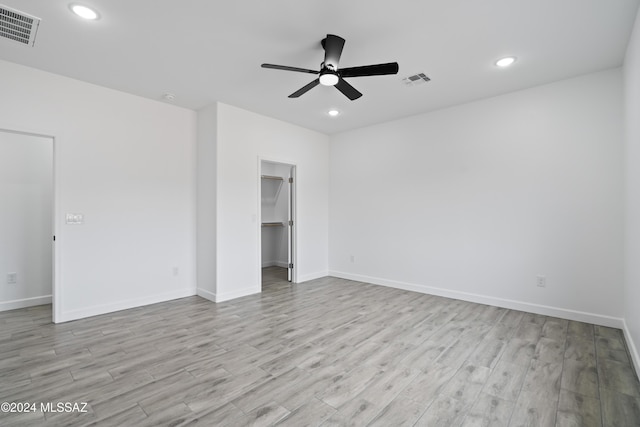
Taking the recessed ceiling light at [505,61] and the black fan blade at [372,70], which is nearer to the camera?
the black fan blade at [372,70]

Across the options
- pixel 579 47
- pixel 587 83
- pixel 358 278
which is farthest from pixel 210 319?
pixel 587 83

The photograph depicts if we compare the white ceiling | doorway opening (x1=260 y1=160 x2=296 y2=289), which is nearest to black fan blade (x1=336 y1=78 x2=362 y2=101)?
the white ceiling

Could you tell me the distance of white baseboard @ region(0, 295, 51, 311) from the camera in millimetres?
3924

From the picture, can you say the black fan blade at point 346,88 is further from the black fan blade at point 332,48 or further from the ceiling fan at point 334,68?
the black fan blade at point 332,48

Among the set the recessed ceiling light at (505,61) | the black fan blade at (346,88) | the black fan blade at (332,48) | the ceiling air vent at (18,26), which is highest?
the recessed ceiling light at (505,61)

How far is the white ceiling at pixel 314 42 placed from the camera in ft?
7.70

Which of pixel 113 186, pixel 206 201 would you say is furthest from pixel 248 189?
pixel 113 186

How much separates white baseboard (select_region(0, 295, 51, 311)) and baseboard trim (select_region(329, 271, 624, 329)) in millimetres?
4921

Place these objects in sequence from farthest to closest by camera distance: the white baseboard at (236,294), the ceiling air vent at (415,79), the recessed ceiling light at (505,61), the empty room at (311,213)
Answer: the white baseboard at (236,294)
the ceiling air vent at (415,79)
the recessed ceiling light at (505,61)
the empty room at (311,213)

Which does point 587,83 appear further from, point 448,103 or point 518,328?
point 518,328

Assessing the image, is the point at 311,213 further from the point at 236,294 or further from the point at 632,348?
the point at 632,348

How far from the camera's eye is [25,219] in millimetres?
4113

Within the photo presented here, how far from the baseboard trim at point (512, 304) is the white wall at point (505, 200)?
0.01 meters

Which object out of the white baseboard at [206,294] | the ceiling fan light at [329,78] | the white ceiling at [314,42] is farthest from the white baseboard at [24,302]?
the ceiling fan light at [329,78]
